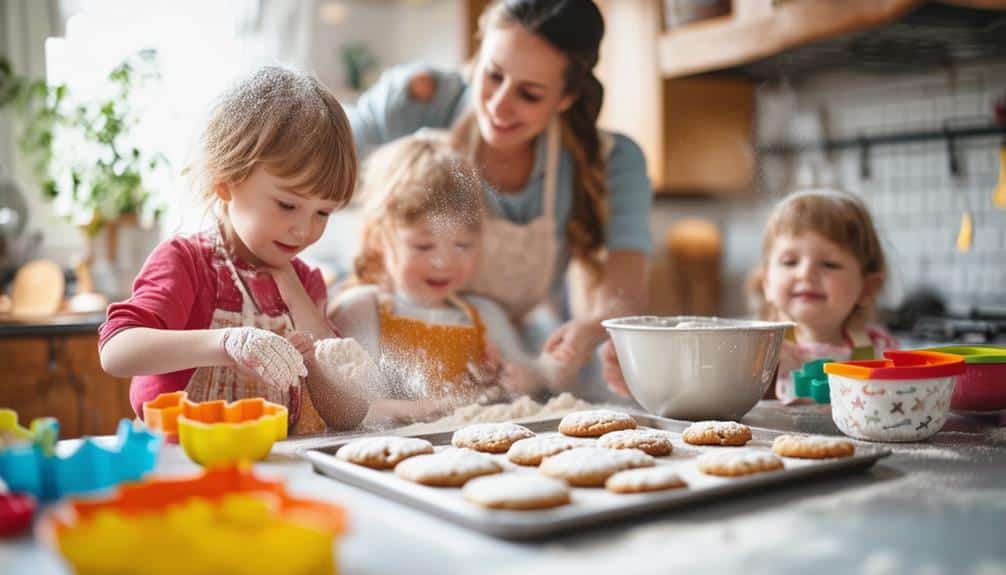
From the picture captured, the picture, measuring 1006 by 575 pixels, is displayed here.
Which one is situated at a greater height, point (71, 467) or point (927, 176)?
point (927, 176)

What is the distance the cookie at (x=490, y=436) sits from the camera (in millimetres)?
843

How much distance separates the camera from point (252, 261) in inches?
38.7

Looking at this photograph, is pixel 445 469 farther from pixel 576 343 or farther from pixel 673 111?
pixel 673 111

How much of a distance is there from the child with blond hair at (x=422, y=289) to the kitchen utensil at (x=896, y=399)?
43 cm

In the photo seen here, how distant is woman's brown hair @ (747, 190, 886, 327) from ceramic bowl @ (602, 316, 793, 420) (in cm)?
42

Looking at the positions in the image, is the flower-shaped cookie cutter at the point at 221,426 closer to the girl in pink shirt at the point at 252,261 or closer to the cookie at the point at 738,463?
the girl in pink shirt at the point at 252,261

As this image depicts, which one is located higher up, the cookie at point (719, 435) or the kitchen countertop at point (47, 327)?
the kitchen countertop at point (47, 327)

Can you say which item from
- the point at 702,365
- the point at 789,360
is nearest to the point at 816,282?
the point at 789,360

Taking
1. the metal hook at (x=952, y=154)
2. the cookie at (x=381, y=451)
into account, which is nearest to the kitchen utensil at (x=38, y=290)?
the cookie at (x=381, y=451)

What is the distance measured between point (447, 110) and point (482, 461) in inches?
40.5

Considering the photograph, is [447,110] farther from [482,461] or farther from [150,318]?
[482,461]

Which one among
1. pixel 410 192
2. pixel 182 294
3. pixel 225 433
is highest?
pixel 410 192

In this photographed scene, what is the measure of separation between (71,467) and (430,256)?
0.59 metres

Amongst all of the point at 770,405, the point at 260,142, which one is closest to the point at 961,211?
the point at 770,405
